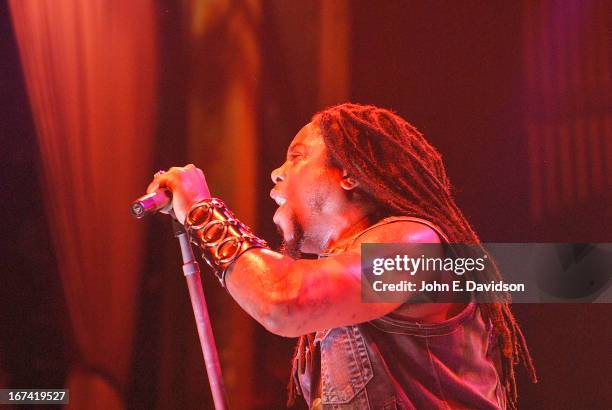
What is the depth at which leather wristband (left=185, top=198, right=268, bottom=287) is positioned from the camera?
133 centimetres

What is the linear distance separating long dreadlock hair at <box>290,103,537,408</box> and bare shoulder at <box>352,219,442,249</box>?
0.10m

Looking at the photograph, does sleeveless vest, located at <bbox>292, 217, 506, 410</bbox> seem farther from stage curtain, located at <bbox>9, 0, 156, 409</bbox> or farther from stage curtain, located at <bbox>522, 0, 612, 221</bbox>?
stage curtain, located at <bbox>9, 0, 156, 409</bbox>

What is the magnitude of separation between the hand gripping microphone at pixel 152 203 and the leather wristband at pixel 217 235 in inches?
3.1

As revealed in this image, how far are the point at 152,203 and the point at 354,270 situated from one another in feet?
1.40

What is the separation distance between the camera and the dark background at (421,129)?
1.86m

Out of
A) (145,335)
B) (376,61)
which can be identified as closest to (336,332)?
(145,335)

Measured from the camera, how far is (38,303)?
2.00m

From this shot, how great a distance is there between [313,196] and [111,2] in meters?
0.98

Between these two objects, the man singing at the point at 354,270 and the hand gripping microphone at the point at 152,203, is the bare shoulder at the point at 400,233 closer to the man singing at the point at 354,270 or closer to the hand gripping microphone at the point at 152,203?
the man singing at the point at 354,270

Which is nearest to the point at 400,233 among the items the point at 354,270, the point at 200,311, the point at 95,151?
the point at 354,270

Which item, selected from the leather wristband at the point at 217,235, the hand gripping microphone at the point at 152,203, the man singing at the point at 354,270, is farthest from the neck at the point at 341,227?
the hand gripping microphone at the point at 152,203

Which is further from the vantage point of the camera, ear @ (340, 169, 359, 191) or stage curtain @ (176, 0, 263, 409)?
stage curtain @ (176, 0, 263, 409)

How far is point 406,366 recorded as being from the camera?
1356 millimetres

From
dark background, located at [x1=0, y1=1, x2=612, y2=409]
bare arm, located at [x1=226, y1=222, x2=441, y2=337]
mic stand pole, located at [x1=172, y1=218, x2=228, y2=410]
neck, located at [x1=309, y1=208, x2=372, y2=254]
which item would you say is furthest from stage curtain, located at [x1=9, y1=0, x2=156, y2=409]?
bare arm, located at [x1=226, y1=222, x2=441, y2=337]
